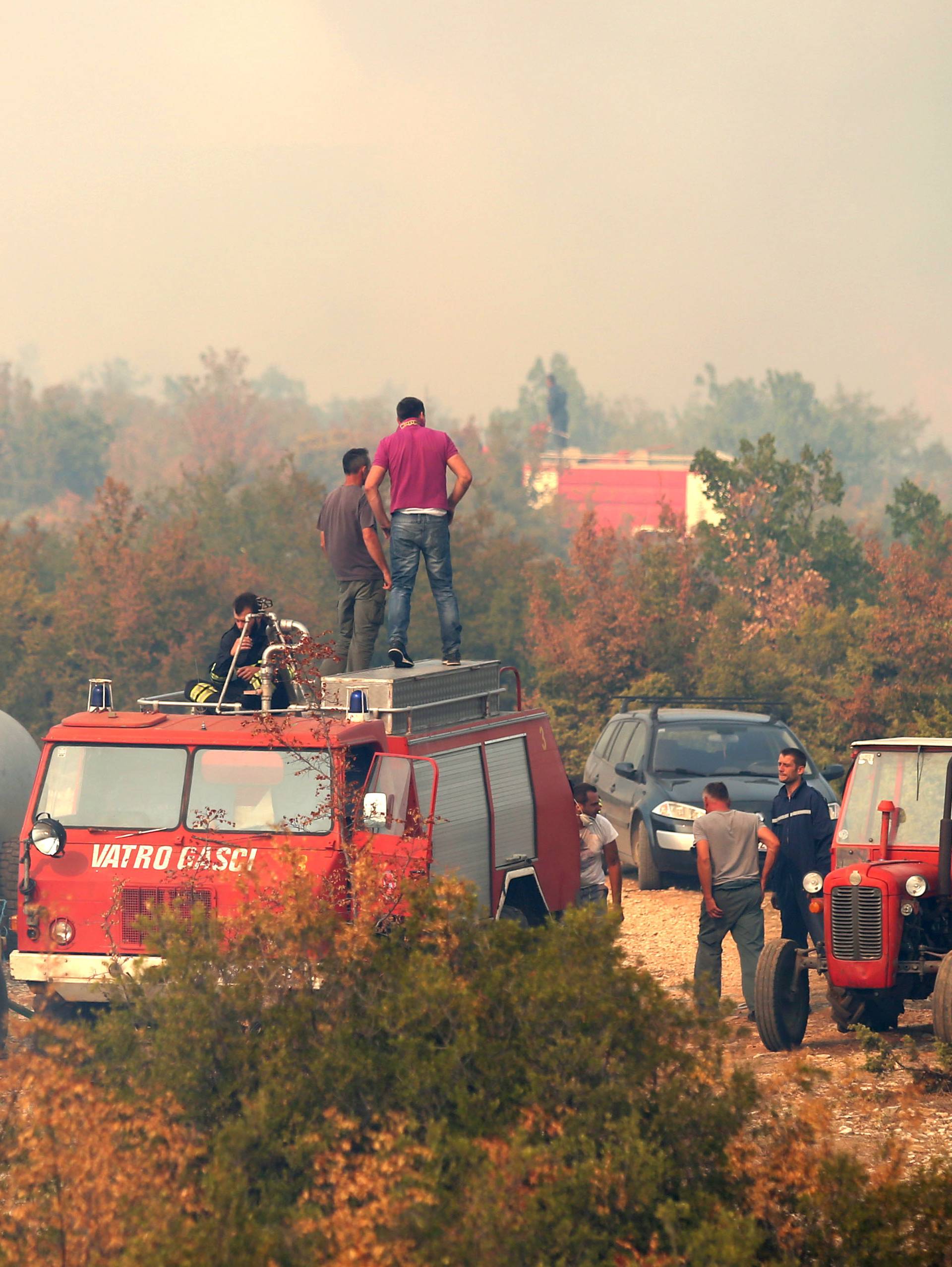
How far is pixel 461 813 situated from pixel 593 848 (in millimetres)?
2576

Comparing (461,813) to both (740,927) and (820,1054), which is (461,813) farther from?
(820,1054)

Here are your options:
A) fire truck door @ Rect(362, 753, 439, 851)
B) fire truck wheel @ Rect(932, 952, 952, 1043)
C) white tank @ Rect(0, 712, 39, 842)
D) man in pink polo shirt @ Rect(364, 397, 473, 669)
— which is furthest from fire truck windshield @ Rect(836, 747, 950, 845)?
white tank @ Rect(0, 712, 39, 842)

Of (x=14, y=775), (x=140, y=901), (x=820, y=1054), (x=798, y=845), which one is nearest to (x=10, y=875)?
(x=14, y=775)

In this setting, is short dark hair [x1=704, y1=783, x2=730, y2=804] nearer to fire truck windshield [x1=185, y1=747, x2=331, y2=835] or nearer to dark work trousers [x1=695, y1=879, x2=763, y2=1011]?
dark work trousers [x1=695, y1=879, x2=763, y2=1011]

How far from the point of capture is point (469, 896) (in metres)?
7.52

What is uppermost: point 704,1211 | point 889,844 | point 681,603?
point 681,603

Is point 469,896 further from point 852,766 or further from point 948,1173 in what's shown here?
point 852,766

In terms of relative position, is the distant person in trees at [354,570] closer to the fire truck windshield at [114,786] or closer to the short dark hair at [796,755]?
the fire truck windshield at [114,786]

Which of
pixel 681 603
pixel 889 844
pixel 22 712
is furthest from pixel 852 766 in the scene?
pixel 22 712

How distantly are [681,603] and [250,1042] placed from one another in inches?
1076

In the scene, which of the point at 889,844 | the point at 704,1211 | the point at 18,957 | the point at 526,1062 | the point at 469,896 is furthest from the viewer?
the point at 889,844

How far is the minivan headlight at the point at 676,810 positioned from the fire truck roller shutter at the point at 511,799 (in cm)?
587

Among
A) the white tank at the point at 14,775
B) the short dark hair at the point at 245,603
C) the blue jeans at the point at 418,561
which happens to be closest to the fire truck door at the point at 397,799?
the short dark hair at the point at 245,603

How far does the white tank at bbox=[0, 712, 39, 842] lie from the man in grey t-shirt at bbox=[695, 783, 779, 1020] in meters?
6.82
